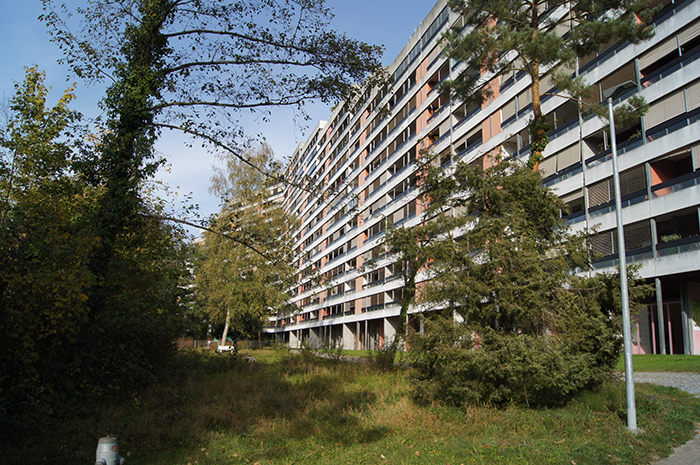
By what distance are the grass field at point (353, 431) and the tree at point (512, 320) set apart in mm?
589

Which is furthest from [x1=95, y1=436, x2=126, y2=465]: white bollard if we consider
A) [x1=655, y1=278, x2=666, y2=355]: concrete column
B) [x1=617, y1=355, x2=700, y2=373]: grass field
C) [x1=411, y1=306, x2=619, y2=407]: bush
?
[x1=655, y1=278, x2=666, y2=355]: concrete column

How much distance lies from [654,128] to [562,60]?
9.86 metres

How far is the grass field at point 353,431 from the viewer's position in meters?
7.92

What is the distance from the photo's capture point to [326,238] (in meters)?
67.2

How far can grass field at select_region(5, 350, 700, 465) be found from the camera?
792 cm

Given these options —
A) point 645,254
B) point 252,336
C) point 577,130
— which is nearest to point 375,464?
point 645,254

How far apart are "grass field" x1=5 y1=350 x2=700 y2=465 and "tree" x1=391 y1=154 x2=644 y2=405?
0.59 metres

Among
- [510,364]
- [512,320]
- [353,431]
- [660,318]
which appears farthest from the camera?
[660,318]

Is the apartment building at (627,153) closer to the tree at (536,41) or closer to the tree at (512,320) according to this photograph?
the tree at (536,41)

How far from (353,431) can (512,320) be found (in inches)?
→ 169

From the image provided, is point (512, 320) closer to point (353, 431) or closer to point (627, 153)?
point (353, 431)

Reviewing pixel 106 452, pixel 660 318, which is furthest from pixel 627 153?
pixel 106 452

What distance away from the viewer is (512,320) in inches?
440

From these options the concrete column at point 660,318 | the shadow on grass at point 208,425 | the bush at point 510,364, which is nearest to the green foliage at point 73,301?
the shadow on grass at point 208,425
